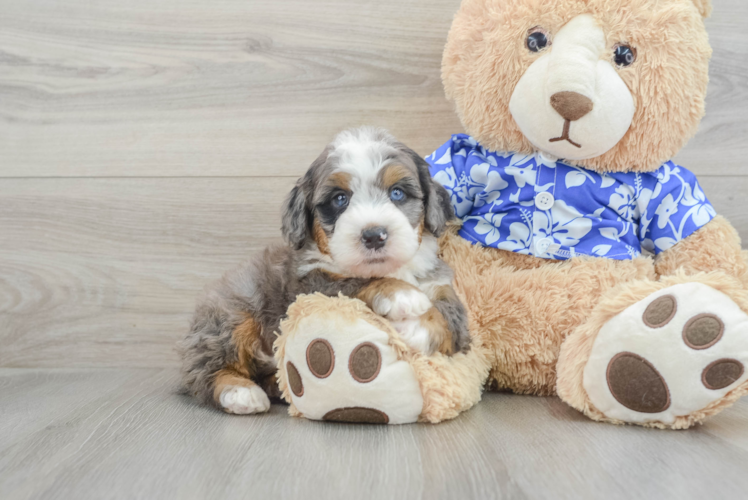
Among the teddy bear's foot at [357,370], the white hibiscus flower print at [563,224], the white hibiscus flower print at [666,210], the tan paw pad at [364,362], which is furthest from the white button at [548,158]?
the tan paw pad at [364,362]

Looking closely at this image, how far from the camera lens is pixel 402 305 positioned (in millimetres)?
1532

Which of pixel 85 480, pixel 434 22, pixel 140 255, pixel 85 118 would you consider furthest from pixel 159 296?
pixel 434 22

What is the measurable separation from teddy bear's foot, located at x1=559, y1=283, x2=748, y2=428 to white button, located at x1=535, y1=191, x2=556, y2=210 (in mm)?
431

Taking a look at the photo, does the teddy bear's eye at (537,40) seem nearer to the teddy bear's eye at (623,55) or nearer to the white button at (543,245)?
the teddy bear's eye at (623,55)

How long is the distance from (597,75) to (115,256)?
1889mm

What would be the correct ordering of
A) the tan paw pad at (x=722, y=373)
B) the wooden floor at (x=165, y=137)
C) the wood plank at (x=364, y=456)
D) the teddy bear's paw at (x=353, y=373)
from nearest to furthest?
the wood plank at (x=364, y=456) < the tan paw pad at (x=722, y=373) < the teddy bear's paw at (x=353, y=373) < the wooden floor at (x=165, y=137)

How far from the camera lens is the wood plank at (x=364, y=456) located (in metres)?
1.17

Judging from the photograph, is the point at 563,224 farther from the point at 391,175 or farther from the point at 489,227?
the point at 391,175

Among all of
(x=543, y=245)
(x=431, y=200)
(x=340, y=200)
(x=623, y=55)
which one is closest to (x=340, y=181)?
(x=340, y=200)

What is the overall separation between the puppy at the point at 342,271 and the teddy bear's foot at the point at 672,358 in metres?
0.40

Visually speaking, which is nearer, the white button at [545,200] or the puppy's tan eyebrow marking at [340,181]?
the puppy's tan eyebrow marking at [340,181]

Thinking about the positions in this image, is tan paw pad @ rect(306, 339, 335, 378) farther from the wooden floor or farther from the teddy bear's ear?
the teddy bear's ear

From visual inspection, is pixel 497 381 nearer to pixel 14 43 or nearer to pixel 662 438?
pixel 662 438

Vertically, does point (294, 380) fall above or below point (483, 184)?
below
